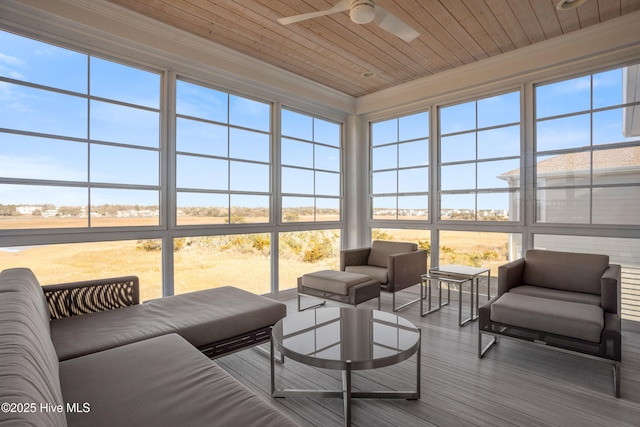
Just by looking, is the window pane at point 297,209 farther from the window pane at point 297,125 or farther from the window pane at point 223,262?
the window pane at point 297,125

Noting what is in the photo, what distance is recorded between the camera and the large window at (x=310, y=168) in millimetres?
4699

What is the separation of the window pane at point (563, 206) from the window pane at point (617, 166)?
8.2 inches

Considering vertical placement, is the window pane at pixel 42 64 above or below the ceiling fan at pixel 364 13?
below

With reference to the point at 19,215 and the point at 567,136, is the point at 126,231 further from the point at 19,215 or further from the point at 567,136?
the point at 567,136

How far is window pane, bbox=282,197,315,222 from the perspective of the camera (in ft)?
15.3

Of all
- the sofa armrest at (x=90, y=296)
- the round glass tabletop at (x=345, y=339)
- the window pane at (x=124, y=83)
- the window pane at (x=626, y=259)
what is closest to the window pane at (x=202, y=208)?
the window pane at (x=124, y=83)

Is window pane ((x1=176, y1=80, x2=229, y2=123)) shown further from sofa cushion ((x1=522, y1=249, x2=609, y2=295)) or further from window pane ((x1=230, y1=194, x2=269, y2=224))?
sofa cushion ((x1=522, y1=249, x2=609, y2=295))

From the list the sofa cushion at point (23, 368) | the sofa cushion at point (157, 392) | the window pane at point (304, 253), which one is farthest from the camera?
the window pane at point (304, 253)

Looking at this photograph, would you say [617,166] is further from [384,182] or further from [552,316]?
[384,182]

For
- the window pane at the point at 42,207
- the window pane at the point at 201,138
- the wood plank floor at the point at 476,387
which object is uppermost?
the window pane at the point at 201,138

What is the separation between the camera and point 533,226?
3.87 meters

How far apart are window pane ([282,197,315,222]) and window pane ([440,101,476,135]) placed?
215 cm

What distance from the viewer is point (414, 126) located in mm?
4988

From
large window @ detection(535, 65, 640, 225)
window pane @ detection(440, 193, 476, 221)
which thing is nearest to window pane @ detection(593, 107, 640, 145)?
large window @ detection(535, 65, 640, 225)
